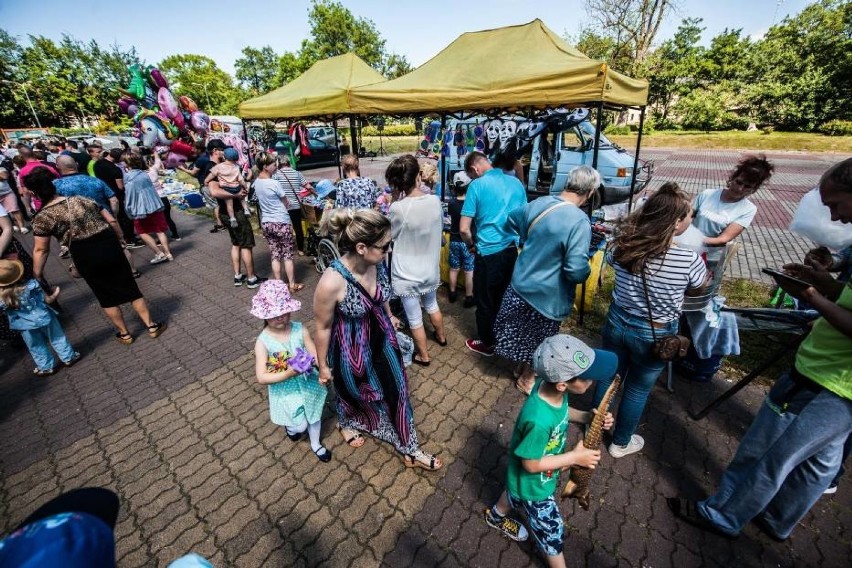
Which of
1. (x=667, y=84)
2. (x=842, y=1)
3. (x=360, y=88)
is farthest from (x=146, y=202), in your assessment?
(x=842, y=1)

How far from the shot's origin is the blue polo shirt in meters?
3.46

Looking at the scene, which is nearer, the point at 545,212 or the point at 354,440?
the point at 545,212

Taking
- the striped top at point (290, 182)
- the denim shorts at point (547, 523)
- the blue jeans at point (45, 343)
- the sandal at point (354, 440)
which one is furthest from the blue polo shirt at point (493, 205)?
the blue jeans at point (45, 343)

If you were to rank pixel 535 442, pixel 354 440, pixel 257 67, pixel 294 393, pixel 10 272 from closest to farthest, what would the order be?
pixel 535 442 < pixel 294 393 < pixel 354 440 < pixel 10 272 < pixel 257 67

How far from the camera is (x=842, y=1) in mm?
30750

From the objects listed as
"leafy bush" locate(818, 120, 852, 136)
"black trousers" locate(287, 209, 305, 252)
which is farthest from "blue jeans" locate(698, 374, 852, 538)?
"leafy bush" locate(818, 120, 852, 136)

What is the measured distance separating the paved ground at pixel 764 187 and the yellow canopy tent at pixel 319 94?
6.63 meters

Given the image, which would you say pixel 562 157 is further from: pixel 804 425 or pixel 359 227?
pixel 359 227

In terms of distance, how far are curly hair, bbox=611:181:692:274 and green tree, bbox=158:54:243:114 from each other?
4792 cm

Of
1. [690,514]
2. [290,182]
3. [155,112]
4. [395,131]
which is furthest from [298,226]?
[395,131]

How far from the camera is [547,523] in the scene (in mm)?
1844


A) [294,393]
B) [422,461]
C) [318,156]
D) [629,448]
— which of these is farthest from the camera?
[318,156]

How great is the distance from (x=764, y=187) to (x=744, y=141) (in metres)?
13.9

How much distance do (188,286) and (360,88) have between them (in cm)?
403
